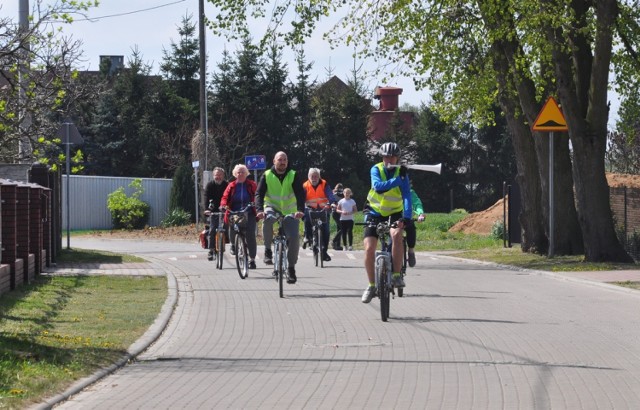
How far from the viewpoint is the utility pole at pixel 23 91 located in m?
14.0

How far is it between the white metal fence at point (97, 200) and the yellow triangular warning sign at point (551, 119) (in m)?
25.2

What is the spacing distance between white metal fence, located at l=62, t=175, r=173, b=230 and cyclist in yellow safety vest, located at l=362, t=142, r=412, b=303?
3229 centimetres

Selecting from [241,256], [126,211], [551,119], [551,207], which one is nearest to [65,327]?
[241,256]

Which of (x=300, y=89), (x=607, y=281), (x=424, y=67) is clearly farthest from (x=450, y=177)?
(x=607, y=281)

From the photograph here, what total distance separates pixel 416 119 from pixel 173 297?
53919 mm

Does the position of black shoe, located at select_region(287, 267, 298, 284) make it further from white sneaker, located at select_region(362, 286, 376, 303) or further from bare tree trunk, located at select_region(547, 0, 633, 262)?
bare tree trunk, located at select_region(547, 0, 633, 262)

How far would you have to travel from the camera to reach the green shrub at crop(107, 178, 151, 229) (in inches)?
1736

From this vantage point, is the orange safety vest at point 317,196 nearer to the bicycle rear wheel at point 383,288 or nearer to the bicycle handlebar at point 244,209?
the bicycle handlebar at point 244,209

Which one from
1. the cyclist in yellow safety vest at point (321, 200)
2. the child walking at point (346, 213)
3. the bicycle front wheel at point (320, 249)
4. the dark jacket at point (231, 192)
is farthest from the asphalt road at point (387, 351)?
the child walking at point (346, 213)

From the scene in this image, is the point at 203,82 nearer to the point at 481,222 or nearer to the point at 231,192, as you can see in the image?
the point at 481,222

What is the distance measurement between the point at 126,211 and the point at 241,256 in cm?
2601

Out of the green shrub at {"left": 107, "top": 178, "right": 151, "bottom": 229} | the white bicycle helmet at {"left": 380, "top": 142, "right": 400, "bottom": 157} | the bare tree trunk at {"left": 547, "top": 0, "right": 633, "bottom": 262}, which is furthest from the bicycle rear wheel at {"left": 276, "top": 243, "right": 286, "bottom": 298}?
the green shrub at {"left": 107, "top": 178, "right": 151, "bottom": 229}

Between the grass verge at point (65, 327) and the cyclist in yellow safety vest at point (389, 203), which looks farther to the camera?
the cyclist in yellow safety vest at point (389, 203)

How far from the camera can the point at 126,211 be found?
145 ft
